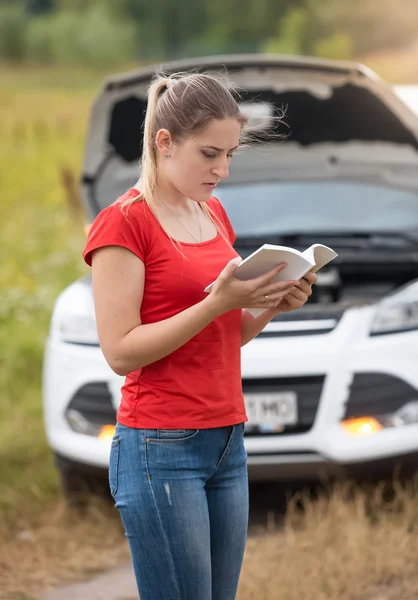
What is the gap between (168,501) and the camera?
174 cm

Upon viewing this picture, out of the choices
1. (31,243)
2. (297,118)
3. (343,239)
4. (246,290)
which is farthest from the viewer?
(31,243)

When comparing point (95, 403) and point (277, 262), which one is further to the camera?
point (95, 403)

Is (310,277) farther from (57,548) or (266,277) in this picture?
(57,548)

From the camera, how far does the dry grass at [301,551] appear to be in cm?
297

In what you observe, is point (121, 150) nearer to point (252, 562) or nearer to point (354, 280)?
point (354, 280)

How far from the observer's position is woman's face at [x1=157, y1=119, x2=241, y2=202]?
1.77 metres

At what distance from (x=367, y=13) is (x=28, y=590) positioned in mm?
9774

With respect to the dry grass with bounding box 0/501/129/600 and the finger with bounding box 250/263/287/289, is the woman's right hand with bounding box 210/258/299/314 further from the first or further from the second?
the dry grass with bounding box 0/501/129/600

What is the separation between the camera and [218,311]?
1.66 m

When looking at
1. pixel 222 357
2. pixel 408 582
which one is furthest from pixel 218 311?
pixel 408 582

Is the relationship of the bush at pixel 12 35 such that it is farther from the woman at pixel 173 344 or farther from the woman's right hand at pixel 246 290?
the woman's right hand at pixel 246 290

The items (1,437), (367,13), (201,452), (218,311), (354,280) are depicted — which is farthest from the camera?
(367,13)

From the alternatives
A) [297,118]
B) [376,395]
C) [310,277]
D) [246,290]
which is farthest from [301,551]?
[297,118]

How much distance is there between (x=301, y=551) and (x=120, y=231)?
1.85 m
